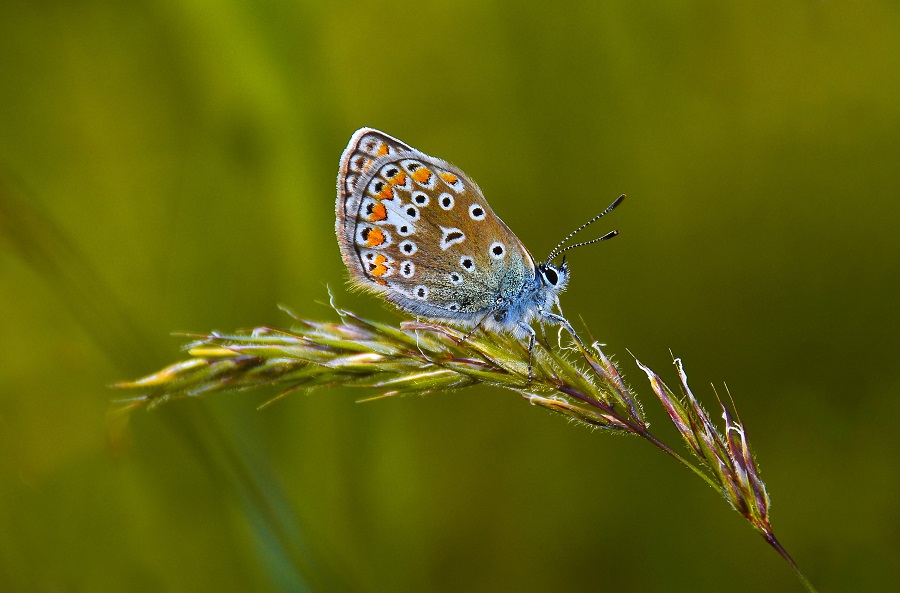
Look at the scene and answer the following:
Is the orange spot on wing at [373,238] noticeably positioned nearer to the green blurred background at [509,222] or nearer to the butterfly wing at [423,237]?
the butterfly wing at [423,237]

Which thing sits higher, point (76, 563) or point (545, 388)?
point (545, 388)

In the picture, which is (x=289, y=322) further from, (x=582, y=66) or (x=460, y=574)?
(x=582, y=66)

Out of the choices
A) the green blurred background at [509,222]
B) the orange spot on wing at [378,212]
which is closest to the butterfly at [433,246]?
the orange spot on wing at [378,212]

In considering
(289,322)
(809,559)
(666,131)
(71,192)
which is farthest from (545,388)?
(71,192)

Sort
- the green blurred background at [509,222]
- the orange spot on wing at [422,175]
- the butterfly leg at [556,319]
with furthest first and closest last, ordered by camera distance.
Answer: the green blurred background at [509,222]
the orange spot on wing at [422,175]
the butterfly leg at [556,319]

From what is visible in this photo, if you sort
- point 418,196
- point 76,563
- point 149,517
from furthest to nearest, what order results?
point 149,517, point 76,563, point 418,196

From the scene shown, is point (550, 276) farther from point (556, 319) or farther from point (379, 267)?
point (379, 267)

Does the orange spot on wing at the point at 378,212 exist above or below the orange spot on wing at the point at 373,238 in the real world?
above

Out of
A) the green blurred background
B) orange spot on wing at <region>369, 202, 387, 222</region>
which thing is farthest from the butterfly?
the green blurred background
